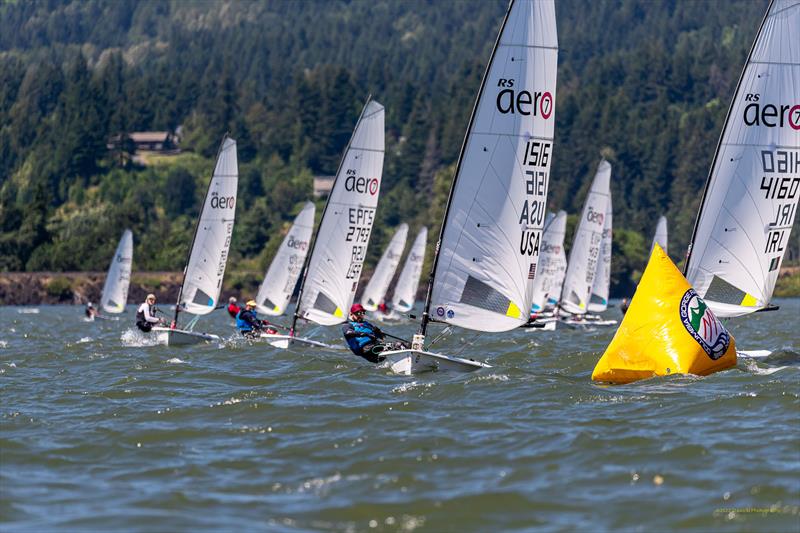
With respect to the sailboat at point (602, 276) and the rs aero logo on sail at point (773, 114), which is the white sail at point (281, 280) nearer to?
the sailboat at point (602, 276)

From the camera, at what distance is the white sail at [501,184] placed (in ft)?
76.8

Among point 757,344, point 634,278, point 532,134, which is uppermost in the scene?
Result: point 532,134

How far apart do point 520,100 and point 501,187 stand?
1573 mm

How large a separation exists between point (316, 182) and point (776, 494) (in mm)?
184615

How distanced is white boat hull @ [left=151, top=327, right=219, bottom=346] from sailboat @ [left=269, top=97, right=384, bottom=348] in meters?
2.72

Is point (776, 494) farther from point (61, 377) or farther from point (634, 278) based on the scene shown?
point (634, 278)

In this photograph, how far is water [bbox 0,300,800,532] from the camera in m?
12.8

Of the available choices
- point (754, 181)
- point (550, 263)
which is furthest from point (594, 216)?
point (754, 181)

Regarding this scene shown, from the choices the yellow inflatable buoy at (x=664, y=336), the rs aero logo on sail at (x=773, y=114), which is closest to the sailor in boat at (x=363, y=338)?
the yellow inflatable buoy at (x=664, y=336)

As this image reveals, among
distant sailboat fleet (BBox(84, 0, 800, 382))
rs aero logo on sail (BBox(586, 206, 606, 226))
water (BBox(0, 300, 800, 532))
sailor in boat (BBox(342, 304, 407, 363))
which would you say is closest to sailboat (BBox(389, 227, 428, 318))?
rs aero logo on sail (BBox(586, 206, 606, 226))

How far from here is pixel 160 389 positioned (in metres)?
22.2

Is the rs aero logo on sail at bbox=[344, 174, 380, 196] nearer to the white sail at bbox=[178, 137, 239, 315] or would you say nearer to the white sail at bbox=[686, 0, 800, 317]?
the white sail at bbox=[178, 137, 239, 315]

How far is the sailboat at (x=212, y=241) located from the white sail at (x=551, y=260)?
18.1m

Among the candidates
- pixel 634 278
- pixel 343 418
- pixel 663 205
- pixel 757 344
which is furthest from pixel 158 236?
pixel 343 418
